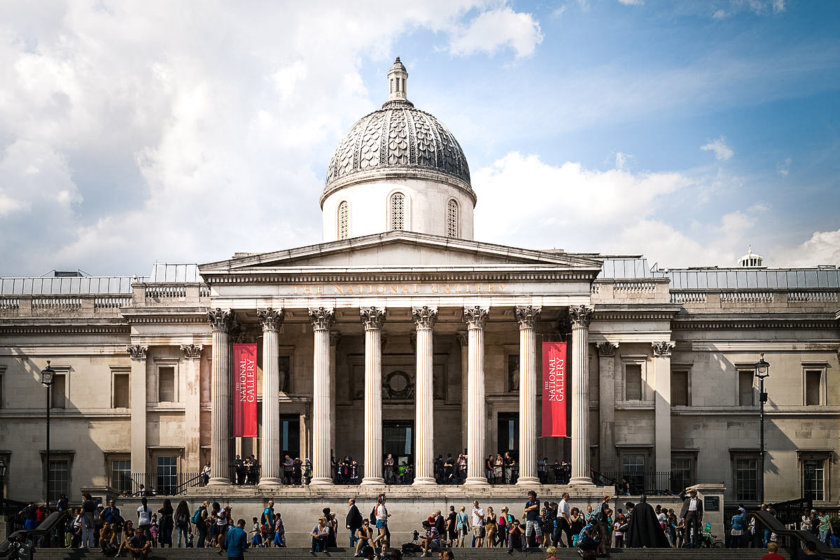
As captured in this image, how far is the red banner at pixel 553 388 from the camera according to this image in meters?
39.6

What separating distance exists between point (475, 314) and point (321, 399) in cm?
710

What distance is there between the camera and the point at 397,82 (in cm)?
5116

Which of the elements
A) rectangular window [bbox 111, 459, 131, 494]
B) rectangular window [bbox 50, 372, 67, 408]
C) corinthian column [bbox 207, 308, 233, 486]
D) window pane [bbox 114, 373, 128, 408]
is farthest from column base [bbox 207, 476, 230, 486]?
rectangular window [bbox 50, 372, 67, 408]

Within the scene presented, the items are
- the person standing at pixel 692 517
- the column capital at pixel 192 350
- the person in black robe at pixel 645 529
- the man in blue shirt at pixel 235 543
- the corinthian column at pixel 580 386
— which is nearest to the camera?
the man in blue shirt at pixel 235 543

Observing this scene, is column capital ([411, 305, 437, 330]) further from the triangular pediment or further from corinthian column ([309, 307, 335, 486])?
corinthian column ([309, 307, 335, 486])

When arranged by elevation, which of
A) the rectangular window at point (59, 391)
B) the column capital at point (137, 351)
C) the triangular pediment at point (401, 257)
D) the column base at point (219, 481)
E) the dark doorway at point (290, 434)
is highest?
the triangular pediment at point (401, 257)

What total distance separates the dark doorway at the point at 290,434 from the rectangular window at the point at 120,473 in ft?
25.9

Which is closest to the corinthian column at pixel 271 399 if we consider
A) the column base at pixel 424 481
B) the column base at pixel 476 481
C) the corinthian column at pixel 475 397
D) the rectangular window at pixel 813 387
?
the column base at pixel 424 481

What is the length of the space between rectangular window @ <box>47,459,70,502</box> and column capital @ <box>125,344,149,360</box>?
6.11 meters

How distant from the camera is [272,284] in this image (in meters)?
40.6

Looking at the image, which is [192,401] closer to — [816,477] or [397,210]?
[397,210]

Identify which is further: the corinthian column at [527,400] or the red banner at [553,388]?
the red banner at [553,388]

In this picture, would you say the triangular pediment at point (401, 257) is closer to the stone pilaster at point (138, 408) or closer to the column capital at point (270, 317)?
the column capital at point (270, 317)

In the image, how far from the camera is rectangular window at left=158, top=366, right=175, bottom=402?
1864 inches
